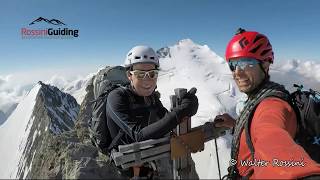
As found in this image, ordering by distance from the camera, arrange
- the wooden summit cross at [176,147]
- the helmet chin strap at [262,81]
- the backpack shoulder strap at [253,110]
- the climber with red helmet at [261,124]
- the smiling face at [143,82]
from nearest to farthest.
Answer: the climber with red helmet at [261,124]
the backpack shoulder strap at [253,110]
the helmet chin strap at [262,81]
the wooden summit cross at [176,147]
the smiling face at [143,82]

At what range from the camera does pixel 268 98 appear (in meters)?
4.01

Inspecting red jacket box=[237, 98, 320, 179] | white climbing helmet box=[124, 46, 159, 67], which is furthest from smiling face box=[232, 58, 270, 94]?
white climbing helmet box=[124, 46, 159, 67]

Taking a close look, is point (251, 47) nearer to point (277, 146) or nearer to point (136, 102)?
point (277, 146)

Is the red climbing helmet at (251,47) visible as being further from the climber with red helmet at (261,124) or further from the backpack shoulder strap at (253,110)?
the backpack shoulder strap at (253,110)

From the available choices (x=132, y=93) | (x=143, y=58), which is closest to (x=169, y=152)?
(x=132, y=93)

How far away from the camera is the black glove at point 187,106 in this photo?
6.05m

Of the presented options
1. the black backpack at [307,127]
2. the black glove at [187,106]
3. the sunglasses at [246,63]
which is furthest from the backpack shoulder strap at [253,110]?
the black glove at [187,106]

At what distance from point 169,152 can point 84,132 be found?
1963 centimetres

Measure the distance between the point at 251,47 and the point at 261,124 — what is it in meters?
1.84

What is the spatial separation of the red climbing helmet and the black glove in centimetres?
143

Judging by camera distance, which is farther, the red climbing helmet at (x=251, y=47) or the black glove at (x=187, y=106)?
the black glove at (x=187, y=106)

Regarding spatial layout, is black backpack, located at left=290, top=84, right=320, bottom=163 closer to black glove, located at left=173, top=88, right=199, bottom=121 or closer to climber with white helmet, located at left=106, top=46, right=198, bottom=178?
black glove, located at left=173, top=88, right=199, bottom=121

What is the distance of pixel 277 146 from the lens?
2.83 m

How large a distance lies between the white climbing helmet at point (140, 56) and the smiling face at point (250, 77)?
113 inches
